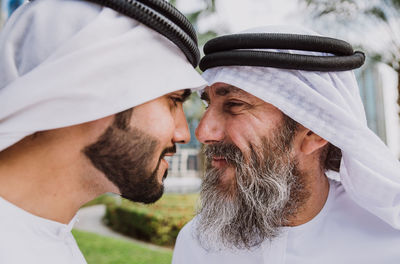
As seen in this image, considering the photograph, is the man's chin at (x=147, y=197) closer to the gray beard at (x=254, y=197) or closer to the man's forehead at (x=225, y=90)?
the gray beard at (x=254, y=197)

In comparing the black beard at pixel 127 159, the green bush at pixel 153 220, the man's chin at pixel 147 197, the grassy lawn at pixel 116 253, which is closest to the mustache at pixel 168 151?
the black beard at pixel 127 159

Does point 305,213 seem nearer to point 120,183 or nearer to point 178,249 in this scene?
point 178,249

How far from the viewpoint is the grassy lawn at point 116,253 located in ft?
24.6

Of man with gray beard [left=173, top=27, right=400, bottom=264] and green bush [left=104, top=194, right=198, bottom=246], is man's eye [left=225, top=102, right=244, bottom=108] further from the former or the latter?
green bush [left=104, top=194, right=198, bottom=246]

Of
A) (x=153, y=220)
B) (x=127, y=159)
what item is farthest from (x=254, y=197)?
(x=153, y=220)

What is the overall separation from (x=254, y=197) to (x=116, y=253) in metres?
6.28

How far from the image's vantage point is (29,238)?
155 centimetres

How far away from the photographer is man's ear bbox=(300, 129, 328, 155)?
2578mm

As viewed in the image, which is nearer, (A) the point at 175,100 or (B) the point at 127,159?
(B) the point at 127,159

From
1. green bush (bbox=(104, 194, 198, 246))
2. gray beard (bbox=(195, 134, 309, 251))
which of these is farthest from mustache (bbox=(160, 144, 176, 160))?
green bush (bbox=(104, 194, 198, 246))

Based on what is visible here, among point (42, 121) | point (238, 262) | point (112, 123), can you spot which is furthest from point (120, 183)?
point (238, 262)

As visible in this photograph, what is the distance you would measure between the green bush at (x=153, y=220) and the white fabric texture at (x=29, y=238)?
748cm

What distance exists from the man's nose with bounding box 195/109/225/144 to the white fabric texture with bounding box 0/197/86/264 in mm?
1132

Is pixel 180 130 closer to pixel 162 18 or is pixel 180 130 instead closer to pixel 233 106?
pixel 162 18
